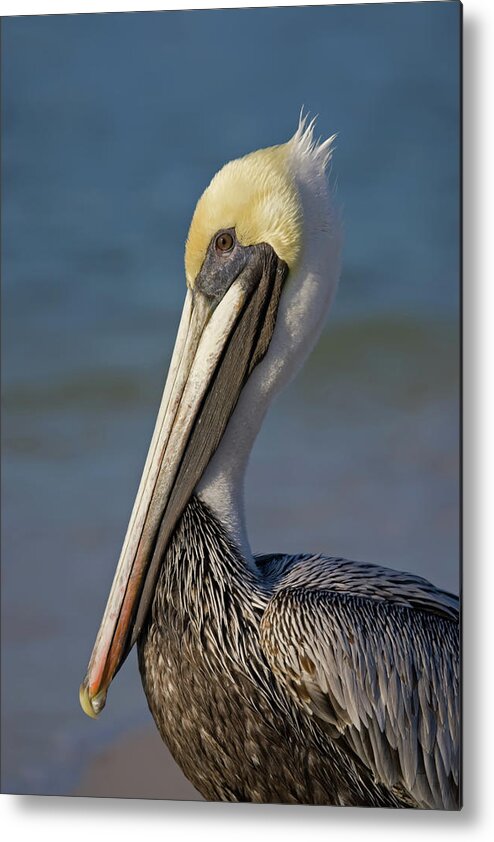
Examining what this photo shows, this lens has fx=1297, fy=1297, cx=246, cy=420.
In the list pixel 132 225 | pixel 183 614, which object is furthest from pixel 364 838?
pixel 132 225

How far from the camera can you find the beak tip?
278 cm

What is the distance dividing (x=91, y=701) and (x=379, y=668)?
645mm

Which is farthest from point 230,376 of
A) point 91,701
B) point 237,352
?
point 91,701

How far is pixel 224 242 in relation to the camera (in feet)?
9.05

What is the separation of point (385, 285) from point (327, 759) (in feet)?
3.23

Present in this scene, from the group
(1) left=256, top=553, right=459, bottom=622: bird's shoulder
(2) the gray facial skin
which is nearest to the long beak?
(2) the gray facial skin

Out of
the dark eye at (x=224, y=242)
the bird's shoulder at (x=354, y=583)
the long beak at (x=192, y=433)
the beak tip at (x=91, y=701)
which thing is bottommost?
the beak tip at (x=91, y=701)

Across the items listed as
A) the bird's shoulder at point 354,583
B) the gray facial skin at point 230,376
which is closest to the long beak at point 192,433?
the gray facial skin at point 230,376

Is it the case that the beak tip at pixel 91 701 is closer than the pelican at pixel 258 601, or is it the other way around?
the pelican at pixel 258 601

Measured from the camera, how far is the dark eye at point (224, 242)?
275cm

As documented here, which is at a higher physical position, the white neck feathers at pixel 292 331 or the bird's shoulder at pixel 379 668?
the white neck feathers at pixel 292 331

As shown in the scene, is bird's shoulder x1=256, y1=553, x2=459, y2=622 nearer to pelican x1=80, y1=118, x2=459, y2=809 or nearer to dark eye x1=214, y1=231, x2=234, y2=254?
pelican x1=80, y1=118, x2=459, y2=809

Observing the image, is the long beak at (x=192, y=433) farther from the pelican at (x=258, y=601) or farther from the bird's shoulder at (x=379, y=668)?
the bird's shoulder at (x=379, y=668)

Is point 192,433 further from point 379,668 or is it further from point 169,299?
point 379,668
